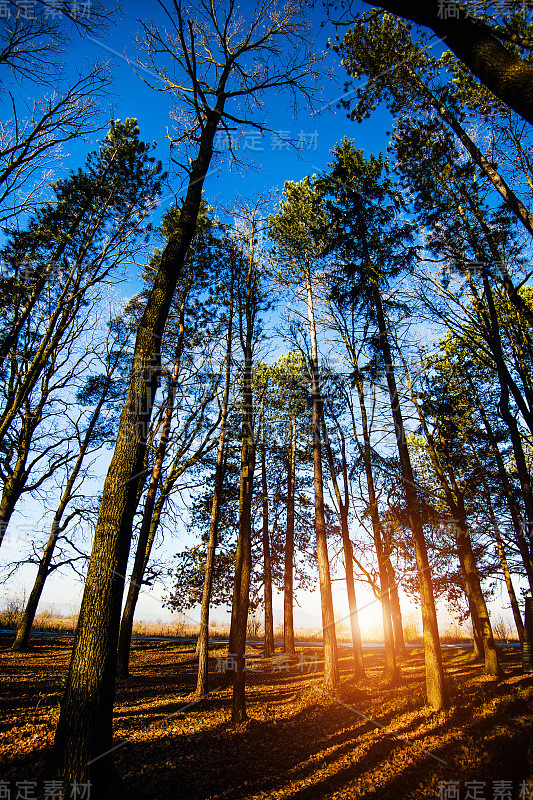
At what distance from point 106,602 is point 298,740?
4.73 meters

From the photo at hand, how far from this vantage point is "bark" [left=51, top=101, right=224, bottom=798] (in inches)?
133

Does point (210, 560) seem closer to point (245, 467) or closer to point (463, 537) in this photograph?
point (245, 467)

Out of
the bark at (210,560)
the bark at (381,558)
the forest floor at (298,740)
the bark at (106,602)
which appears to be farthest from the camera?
the bark at (381,558)

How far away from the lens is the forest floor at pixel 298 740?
4305 millimetres

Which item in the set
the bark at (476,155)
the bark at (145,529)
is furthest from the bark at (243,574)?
the bark at (476,155)

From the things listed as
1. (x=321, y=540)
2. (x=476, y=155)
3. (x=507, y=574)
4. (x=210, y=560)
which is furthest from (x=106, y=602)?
(x=507, y=574)

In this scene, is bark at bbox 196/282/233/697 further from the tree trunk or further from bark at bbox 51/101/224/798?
the tree trunk

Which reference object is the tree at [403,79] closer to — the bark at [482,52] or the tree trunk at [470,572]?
the bark at [482,52]

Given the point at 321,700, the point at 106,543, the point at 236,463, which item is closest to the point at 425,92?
the point at 106,543

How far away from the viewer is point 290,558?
17.8 m

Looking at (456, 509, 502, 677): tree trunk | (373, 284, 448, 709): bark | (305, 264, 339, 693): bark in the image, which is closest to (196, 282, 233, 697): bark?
(305, 264, 339, 693): bark

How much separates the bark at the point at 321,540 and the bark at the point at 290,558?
4.30m

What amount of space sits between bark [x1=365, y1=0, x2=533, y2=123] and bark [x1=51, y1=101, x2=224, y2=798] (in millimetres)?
3967

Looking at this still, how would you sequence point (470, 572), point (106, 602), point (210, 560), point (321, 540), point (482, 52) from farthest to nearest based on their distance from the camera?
point (470, 572) → point (321, 540) → point (210, 560) → point (106, 602) → point (482, 52)
